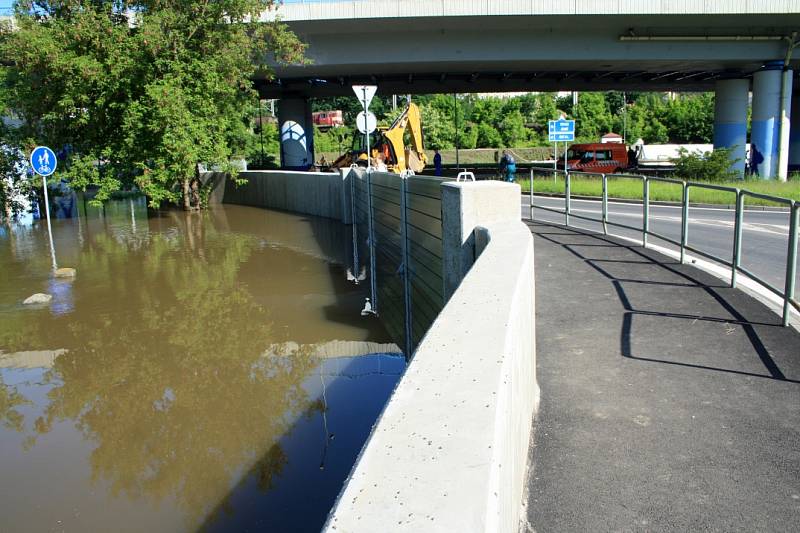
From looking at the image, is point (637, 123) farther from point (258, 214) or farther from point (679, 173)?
point (258, 214)

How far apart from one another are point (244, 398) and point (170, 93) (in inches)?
663

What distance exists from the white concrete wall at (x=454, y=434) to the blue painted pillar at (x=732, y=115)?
34.3 meters

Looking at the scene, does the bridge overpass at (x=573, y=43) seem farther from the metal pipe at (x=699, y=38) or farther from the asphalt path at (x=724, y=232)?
the asphalt path at (x=724, y=232)

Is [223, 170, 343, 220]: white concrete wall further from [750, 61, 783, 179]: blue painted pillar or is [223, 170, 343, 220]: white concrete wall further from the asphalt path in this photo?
[750, 61, 783, 179]: blue painted pillar

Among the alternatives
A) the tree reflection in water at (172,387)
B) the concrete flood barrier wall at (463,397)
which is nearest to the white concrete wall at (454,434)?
the concrete flood barrier wall at (463,397)

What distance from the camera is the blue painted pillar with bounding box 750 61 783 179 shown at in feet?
108

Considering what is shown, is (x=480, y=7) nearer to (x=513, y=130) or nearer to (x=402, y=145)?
(x=402, y=145)

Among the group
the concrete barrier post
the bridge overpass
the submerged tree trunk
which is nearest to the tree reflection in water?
the concrete barrier post

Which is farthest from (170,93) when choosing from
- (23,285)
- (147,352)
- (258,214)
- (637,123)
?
(637,123)

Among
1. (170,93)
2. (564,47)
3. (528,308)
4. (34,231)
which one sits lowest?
(34,231)

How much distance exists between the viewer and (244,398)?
24.0ft

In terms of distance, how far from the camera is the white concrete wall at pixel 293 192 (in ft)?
74.4

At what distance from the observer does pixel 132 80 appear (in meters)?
22.7

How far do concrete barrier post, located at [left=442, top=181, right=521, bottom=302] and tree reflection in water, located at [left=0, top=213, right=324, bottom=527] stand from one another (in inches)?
77.9
